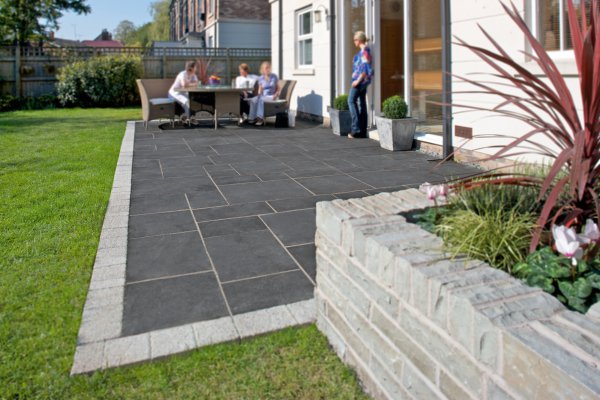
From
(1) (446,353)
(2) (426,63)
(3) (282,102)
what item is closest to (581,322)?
(1) (446,353)

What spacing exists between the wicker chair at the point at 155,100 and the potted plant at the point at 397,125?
4559mm

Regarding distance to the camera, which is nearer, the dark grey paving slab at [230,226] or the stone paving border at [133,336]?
the stone paving border at [133,336]

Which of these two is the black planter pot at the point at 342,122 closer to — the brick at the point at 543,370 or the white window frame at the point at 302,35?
the white window frame at the point at 302,35

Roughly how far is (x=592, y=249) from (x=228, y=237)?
2510 millimetres

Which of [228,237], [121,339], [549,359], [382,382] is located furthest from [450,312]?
[228,237]

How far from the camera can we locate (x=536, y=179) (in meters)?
2.43

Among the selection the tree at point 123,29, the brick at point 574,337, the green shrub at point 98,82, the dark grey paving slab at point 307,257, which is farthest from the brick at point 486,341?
the tree at point 123,29

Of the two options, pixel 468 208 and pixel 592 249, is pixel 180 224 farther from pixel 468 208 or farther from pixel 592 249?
pixel 592 249

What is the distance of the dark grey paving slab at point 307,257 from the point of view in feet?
10.6

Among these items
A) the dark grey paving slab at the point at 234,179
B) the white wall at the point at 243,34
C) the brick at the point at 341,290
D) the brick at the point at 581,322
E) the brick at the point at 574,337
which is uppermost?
the white wall at the point at 243,34

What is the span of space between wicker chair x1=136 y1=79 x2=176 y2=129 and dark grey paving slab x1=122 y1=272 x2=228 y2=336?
7539 millimetres

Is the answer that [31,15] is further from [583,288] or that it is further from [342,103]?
[583,288]

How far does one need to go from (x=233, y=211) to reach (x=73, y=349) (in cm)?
234

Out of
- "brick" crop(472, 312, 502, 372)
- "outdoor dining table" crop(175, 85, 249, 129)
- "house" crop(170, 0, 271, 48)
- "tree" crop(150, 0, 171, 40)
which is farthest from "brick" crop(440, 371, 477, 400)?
"tree" crop(150, 0, 171, 40)
